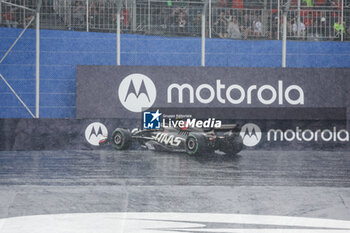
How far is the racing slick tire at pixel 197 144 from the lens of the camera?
449 inches

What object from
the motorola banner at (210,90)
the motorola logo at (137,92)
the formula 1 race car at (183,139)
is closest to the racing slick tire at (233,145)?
the formula 1 race car at (183,139)

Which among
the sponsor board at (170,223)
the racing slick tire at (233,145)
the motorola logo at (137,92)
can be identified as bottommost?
the racing slick tire at (233,145)

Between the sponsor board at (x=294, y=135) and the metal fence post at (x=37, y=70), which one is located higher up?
the metal fence post at (x=37, y=70)

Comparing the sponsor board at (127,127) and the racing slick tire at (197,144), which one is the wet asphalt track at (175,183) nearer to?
the racing slick tire at (197,144)

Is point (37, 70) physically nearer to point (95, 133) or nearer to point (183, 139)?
point (95, 133)

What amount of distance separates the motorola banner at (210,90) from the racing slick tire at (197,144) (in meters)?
1.51

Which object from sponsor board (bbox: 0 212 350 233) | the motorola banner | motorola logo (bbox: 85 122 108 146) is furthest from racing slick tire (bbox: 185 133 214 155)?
sponsor board (bbox: 0 212 350 233)

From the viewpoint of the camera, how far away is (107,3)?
13109 millimetres

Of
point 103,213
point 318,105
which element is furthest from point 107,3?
point 103,213

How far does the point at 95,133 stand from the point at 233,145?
3440 mm

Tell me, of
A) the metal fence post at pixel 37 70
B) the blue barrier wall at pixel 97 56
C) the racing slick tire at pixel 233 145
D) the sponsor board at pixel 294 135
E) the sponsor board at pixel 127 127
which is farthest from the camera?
the sponsor board at pixel 294 135

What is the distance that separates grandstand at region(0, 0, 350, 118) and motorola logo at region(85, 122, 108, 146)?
0.59 meters

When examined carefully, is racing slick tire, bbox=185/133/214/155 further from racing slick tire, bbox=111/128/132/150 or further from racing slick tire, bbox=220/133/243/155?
racing slick tire, bbox=111/128/132/150

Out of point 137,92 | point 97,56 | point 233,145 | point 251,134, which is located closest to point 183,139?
point 233,145
